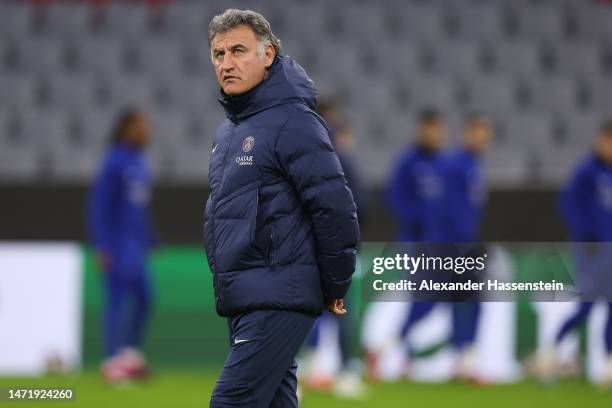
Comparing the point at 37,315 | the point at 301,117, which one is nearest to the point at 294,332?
the point at 301,117

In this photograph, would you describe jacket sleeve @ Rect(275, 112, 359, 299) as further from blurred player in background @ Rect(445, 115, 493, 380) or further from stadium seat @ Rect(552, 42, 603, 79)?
stadium seat @ Rect(552, 42, 603, 79)

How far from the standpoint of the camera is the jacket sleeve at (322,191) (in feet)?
12.6

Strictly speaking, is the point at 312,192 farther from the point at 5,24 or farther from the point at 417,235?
the point at 5,24

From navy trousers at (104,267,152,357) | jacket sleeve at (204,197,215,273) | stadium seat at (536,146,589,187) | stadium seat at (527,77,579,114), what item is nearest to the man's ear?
jacket sleeve at (204,197,215,273)

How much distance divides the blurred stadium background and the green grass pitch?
8.91 feet

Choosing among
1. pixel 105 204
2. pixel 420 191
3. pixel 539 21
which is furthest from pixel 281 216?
pixel 539 21

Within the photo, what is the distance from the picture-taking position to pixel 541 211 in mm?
10297

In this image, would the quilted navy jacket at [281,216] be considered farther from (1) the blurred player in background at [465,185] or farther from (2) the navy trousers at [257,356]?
(1) the blurred player in background at [465,185]

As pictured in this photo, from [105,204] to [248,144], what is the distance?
5.11 meters

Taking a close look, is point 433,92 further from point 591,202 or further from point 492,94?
point 591,202

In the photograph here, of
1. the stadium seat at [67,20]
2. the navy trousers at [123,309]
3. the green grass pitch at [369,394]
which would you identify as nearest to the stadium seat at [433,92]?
the stadium seat at [67,20]

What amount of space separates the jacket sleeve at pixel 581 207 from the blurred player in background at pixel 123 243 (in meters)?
3.26

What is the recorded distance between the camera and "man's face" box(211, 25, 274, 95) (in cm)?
394

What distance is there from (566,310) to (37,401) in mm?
3401
